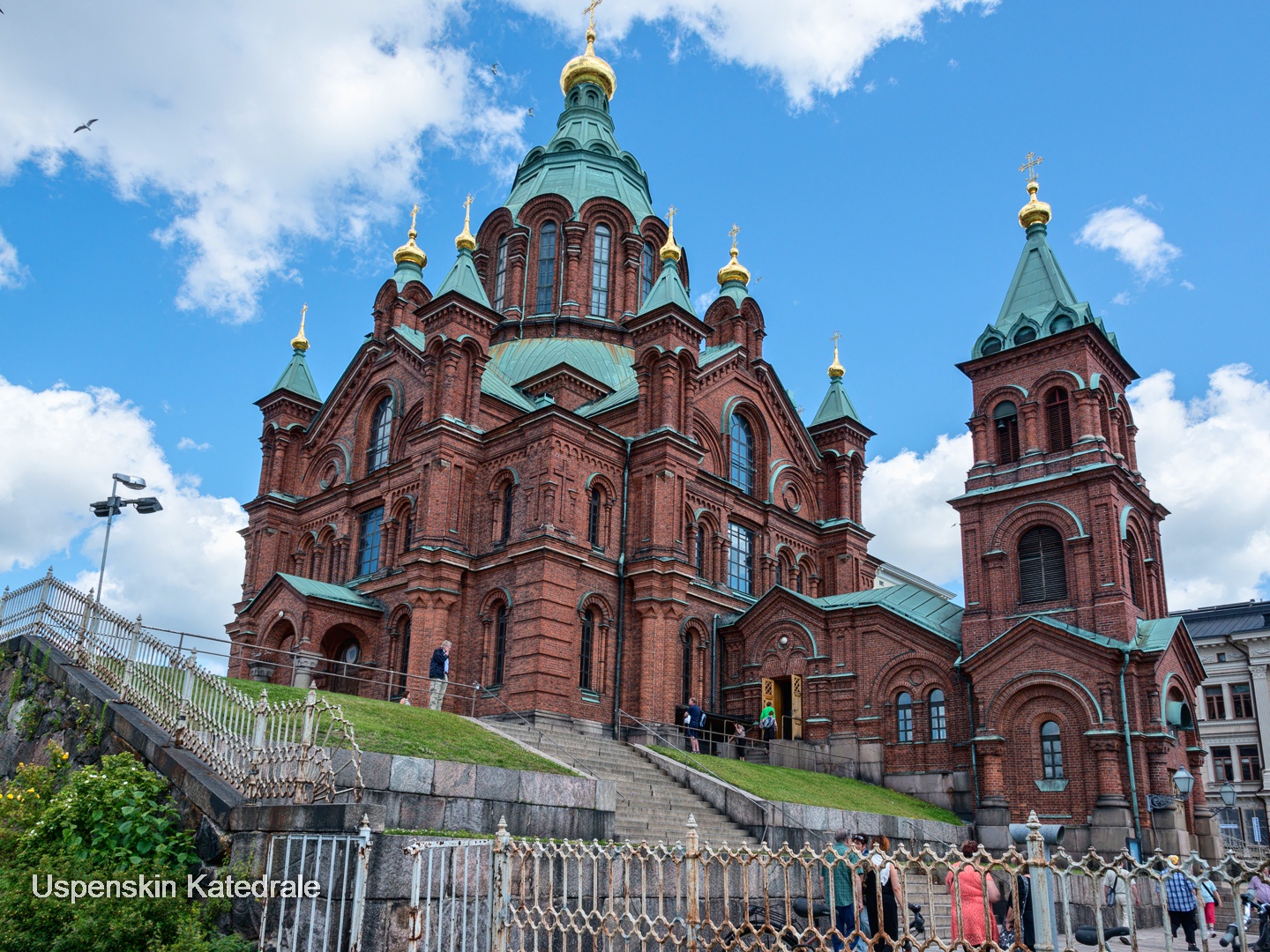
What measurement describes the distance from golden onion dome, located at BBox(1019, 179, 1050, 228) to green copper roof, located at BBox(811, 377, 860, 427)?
29.2 ft

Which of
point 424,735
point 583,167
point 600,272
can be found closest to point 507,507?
point 424,735

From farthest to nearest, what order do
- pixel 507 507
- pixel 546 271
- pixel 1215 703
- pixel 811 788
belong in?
pixel 1215 703 → pixel 546 271 → pixel 507 507 → pixel 811 788

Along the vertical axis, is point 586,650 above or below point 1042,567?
below

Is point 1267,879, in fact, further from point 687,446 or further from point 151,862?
point 687,446

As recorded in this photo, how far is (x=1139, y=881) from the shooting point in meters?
20.7

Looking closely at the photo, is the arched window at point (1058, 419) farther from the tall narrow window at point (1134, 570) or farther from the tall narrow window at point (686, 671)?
the tall narrow window at point (686, 671)

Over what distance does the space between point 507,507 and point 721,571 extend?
7.10 metres

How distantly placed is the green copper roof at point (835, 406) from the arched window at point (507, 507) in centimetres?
1376

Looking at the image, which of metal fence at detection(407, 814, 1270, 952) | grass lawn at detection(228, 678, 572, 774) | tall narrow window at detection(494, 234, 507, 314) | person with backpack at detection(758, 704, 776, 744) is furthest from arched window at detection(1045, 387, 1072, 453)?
tall narrow window at detection(494, 234, 507, 314)

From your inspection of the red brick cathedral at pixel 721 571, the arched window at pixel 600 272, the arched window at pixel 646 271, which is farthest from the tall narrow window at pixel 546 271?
the red brick cathedral at pixel 721 571

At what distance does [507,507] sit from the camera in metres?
28.6

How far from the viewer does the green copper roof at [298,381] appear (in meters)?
36.4

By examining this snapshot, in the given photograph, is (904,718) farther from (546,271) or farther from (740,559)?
(546,271)

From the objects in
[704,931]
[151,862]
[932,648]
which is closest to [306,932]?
[151,862]
